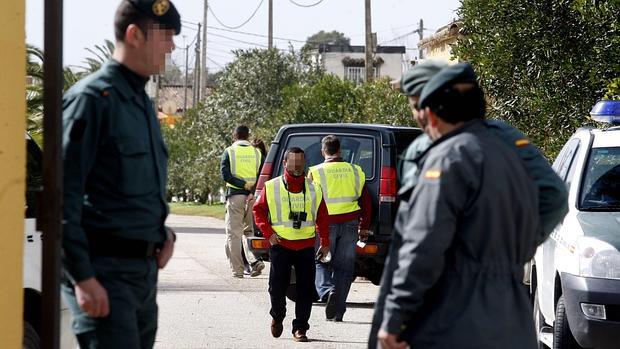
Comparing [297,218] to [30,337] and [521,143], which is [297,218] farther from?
[521,143]

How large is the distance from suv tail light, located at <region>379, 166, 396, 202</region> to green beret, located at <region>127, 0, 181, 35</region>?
849cm

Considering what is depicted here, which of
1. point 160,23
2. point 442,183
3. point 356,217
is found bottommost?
point 356,217

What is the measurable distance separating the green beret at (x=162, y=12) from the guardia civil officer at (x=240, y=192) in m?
11.7

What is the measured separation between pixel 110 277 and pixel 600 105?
6.15 metres

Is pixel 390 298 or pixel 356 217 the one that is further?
pixel 356 217

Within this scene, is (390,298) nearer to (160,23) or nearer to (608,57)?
(160,23)

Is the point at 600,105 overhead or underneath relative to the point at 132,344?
overhead

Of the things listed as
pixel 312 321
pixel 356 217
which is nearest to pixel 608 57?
pixel 356 217

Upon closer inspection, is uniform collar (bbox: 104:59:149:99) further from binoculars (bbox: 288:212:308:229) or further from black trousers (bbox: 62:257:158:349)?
binoculars (bbox: 288:212:308:229)

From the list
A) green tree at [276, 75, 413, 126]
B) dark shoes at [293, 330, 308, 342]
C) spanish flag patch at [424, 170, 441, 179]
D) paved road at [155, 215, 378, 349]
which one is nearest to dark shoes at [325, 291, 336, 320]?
paved road at [155, 215, 378, 349]

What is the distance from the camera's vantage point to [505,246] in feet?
15.6

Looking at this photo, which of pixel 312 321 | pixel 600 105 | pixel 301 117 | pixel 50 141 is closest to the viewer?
pixel 50 141

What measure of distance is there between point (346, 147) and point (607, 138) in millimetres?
4663

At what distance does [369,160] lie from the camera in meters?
14.2
